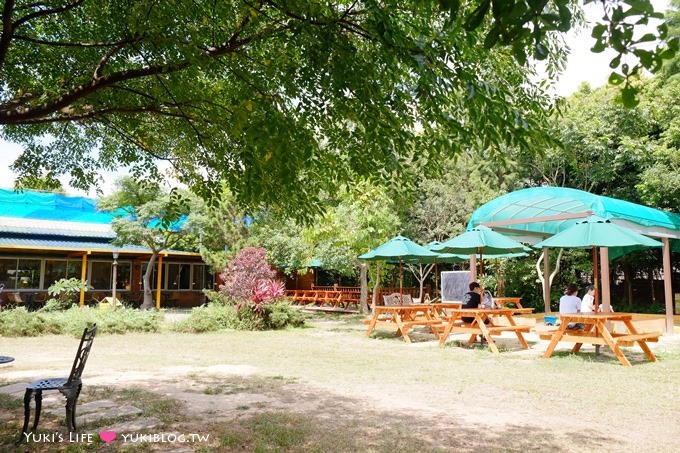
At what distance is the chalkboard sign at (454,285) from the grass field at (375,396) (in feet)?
17.7

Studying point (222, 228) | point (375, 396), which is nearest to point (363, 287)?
point (222, 228)

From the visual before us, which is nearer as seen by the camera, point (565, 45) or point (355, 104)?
point (355, 104)

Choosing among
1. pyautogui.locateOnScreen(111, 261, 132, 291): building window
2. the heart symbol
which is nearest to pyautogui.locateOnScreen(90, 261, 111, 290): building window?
pyautogui.locateOnScreen(111, 261, 132, 291): building window

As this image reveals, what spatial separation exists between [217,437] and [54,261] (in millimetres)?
21598

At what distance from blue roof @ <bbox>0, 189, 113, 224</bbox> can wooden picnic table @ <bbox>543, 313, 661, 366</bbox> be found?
2024 centimetres

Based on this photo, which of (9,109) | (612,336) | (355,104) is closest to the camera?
(355,104)

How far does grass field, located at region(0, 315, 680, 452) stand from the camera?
14.3 feet

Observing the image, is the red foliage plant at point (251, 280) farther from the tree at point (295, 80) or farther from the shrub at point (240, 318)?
the tree at point (295, 80)

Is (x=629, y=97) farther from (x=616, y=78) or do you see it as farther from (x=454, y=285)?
(x=454, y=285)

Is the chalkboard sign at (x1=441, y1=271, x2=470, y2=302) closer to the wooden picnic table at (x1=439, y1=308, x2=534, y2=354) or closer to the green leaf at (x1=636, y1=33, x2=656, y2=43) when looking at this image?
the wooden picnic table at (x1=439, y1=308, x2=534, y2=354)

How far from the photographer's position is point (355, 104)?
388 centimetres

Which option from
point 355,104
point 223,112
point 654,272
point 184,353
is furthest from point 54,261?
point 654,272

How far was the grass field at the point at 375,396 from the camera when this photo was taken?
4.35 m

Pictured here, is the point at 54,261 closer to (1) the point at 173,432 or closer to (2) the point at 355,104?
(1) the point at 173,432
